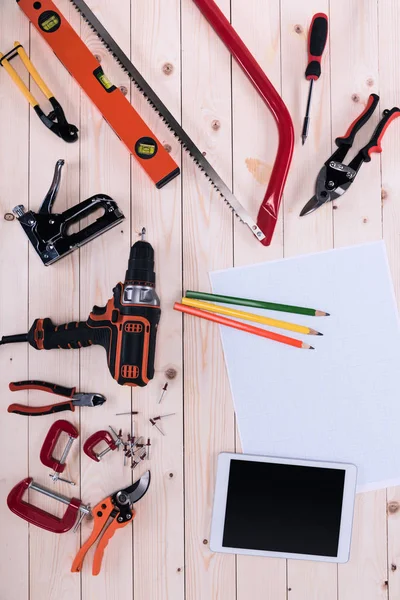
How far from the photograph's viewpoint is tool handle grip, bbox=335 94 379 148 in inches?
44.4

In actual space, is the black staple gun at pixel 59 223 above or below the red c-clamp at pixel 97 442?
above

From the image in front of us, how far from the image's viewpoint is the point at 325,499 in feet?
3.64

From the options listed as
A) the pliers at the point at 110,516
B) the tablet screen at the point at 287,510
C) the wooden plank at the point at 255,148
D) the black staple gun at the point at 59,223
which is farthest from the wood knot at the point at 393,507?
the black staple gun at the point at 59,223

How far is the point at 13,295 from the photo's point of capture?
117 centimetres

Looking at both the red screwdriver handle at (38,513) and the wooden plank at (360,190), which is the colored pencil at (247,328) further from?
the red screwdriver handle at (38,513)

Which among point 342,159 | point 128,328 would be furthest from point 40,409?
point 342,159

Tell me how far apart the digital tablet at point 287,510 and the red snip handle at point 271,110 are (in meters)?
0.48

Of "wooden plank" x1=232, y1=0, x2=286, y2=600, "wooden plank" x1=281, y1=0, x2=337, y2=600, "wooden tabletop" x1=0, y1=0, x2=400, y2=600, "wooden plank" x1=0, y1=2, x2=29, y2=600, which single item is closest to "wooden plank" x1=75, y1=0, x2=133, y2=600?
"wooden tabletop" x1=0, y1=0, x2=400, y2=600

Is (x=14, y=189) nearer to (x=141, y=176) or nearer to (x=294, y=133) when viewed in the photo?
(x=141, y=176)

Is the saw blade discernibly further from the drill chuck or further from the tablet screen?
the tablet screen

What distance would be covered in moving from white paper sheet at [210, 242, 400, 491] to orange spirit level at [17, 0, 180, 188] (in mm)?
290

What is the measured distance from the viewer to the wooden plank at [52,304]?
1151 mm

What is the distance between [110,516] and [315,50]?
41.8 inches

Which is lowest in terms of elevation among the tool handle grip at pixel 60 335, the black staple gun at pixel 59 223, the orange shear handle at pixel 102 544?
the orange shear handle at pixel 102 544
